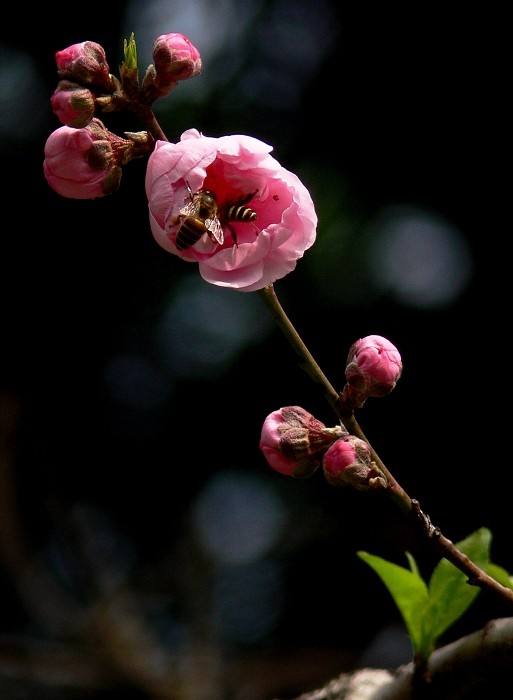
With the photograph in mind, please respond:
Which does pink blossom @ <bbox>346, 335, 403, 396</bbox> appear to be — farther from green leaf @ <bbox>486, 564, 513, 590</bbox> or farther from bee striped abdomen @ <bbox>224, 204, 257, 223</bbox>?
green leaf @ <bbox>486, 564, 513, 590</bbox>

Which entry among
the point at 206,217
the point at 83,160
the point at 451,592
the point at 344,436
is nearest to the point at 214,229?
the point at 206,217

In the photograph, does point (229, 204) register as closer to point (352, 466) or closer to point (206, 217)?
point (206, 217)

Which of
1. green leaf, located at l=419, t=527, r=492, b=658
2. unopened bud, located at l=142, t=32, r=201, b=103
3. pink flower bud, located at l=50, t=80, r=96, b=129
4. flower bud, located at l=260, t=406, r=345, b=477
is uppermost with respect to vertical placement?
unopened bud, located at l=142, t=32, r=201, b=103

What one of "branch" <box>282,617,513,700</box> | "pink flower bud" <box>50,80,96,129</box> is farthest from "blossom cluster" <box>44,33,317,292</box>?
"branch" <box>282,617,513,700</box>

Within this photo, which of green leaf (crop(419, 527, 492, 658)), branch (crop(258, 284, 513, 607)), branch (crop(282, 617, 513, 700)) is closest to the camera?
branch (crop(258, 284, 513, 607))

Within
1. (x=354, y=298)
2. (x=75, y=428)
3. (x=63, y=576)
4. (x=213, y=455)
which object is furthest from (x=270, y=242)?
(x=63, y=576)

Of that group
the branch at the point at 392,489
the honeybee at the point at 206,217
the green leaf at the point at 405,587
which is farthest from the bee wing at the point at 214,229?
the green leaf at the point at 405,587

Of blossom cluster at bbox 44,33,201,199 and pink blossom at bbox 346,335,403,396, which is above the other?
blossom cluster at bbox 44,33,201,199

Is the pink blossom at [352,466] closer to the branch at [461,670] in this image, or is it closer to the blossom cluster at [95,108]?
the branch at [461,670]
